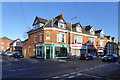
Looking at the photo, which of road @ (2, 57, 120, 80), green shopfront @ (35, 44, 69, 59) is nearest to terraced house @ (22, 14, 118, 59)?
green shopfront @ (35, 44, 69, 59)

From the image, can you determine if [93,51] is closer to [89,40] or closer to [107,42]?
[89,40]

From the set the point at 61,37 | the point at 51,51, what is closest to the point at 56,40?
the point at 61,37

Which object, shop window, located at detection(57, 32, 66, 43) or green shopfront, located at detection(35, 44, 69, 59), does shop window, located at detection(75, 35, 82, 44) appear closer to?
green shopfront, located at detection(35, 44, 69, 59)

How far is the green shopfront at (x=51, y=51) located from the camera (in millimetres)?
21828

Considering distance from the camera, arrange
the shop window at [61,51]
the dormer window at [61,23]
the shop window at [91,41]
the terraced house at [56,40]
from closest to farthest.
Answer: the terraced house at [56,40]
the shop window at [61,51]
the dormer window at [61,23]
the shop window at [91,41]

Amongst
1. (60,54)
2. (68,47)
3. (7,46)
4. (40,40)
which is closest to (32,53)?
(40,40)

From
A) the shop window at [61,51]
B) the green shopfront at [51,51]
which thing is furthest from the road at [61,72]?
the shop window at [61,51]

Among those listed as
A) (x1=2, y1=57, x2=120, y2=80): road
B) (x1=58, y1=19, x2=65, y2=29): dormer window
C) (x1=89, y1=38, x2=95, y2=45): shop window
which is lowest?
(x1=2, y1=57, x2=120, y2=80): road

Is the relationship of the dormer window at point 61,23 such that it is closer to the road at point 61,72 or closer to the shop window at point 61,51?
the shop window at point 61,51

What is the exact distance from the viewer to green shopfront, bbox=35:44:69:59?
859 inches

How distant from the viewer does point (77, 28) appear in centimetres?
2777

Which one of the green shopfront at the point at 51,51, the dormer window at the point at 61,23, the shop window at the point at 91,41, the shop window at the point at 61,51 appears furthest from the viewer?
the shop window at the point at 91,41

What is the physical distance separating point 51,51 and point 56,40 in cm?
302

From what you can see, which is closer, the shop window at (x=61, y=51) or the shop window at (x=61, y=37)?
the shop window at (x=61, y=51)
